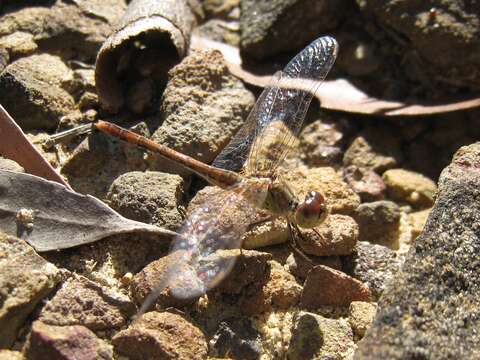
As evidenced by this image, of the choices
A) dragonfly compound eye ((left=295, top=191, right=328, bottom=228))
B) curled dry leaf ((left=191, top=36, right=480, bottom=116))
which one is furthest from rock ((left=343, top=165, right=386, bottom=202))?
dragonfly compound eye ((left=295, top=191, right=328, bottom=228))

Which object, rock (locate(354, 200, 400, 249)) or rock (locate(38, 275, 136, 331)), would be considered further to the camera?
rock (locate(354, 200, 400, 249))

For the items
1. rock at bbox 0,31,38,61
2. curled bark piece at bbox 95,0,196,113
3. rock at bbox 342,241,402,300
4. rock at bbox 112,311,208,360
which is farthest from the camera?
rock at bbox 0,31,38,61

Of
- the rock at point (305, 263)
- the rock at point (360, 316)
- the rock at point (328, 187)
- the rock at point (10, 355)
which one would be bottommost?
the rock at point (10, 355)

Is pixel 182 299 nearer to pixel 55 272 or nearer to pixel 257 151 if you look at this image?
pixel 55 272

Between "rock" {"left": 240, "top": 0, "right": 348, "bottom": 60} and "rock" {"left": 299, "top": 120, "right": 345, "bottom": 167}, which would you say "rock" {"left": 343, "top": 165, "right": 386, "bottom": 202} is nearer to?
"rock" {"left": 299, "top": 120, "right": 345, "bottom": 167}

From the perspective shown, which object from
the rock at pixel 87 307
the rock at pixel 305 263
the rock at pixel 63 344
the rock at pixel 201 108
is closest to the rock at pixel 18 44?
the rock at pixel 201 108

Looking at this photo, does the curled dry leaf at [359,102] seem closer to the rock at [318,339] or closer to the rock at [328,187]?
the rock at [328,187]
